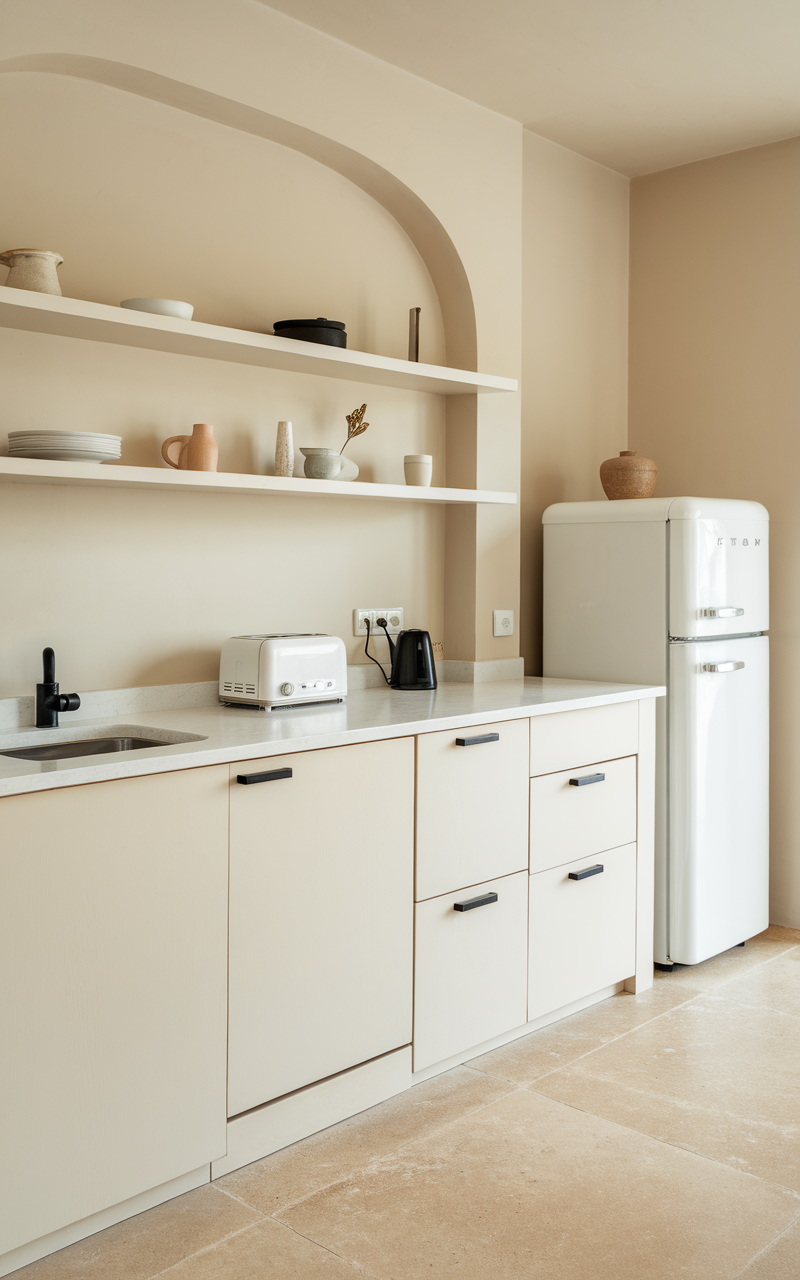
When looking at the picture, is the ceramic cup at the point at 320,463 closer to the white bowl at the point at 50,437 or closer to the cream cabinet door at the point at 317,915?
the white bowl at the point at 50,437

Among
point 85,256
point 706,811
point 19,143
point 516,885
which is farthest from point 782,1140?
point 19,143

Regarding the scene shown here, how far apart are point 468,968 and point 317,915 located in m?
0.54

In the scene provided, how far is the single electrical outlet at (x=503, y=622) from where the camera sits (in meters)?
3.47

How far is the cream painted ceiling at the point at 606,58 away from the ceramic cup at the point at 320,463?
1.02 m

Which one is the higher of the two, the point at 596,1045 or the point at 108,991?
the point at 108,991

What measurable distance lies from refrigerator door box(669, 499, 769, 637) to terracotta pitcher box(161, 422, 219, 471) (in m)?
1.42

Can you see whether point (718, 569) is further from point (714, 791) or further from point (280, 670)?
point (280, 670)

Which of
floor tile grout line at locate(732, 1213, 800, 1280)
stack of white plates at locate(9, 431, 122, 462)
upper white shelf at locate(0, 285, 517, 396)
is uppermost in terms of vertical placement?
upper white shelf at locate(0, 285, 517, 396)

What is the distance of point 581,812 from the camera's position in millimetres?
2926

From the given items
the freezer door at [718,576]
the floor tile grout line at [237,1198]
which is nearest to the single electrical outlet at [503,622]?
the freezer door at [718,576]

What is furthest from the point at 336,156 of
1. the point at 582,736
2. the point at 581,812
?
the point at 581,812

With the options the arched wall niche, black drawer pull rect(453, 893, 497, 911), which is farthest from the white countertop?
the arched wall niche

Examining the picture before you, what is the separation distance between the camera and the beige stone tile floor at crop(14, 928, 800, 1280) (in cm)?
188

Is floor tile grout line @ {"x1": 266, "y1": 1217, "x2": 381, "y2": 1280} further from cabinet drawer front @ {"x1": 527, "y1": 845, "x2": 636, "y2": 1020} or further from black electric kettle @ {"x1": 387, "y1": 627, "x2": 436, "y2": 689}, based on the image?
black electric kettle @ {"x1": 387, "y1": 627, "x2": 436, "y2": 689}
